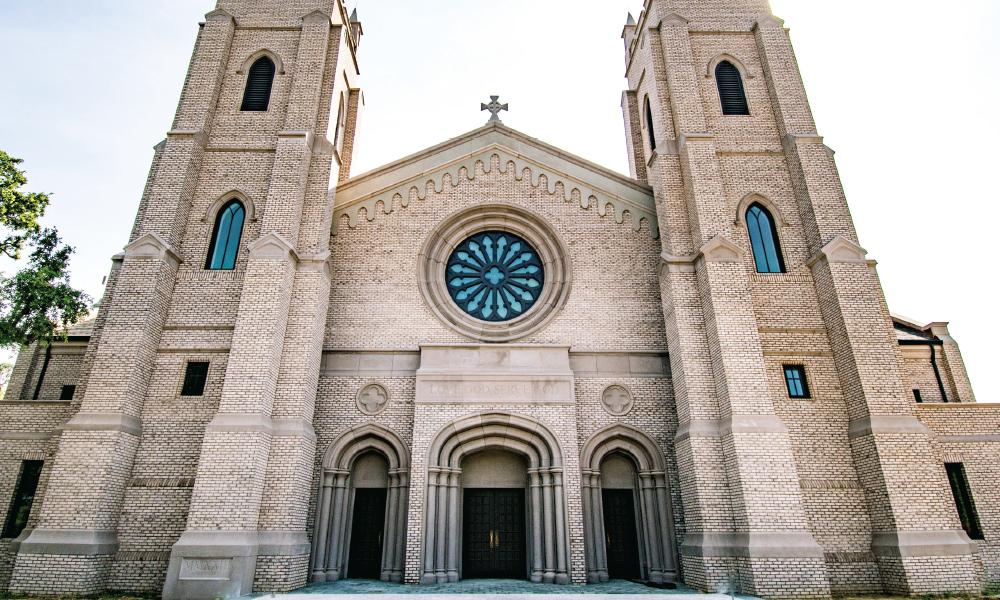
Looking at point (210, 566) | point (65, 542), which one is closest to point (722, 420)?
point (210, 566)

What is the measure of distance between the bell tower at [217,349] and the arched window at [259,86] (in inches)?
1.7

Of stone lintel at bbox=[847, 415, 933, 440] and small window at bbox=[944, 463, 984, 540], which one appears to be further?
small window at bbox=[944, 463, 984, 540]

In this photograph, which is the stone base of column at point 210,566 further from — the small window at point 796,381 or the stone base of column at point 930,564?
the stone base of column at point 930,564

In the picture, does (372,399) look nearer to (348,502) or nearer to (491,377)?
(348,502)

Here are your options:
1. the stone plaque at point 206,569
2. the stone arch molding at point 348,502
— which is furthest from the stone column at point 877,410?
the stone plaque at point 206,569

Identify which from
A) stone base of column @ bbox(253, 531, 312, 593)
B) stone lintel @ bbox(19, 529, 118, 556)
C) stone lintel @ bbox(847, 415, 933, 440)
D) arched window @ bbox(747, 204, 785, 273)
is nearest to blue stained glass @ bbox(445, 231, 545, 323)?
arched window @ bbox(747, 204, 785, 273)

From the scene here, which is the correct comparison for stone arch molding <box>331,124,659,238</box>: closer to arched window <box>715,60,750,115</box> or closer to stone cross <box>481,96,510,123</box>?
stone cross <box>481,96,510,123</box>

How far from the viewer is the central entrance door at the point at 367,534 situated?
13.6 meters

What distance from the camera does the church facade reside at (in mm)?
11992

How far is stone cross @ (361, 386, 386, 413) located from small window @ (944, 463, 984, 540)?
46.9ft

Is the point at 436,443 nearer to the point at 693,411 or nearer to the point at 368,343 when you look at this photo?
the point at 368,343

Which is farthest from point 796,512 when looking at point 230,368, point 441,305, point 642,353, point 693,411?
point 230,368

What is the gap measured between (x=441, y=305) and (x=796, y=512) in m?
9.66

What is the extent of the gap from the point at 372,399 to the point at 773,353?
10235 millimetres
